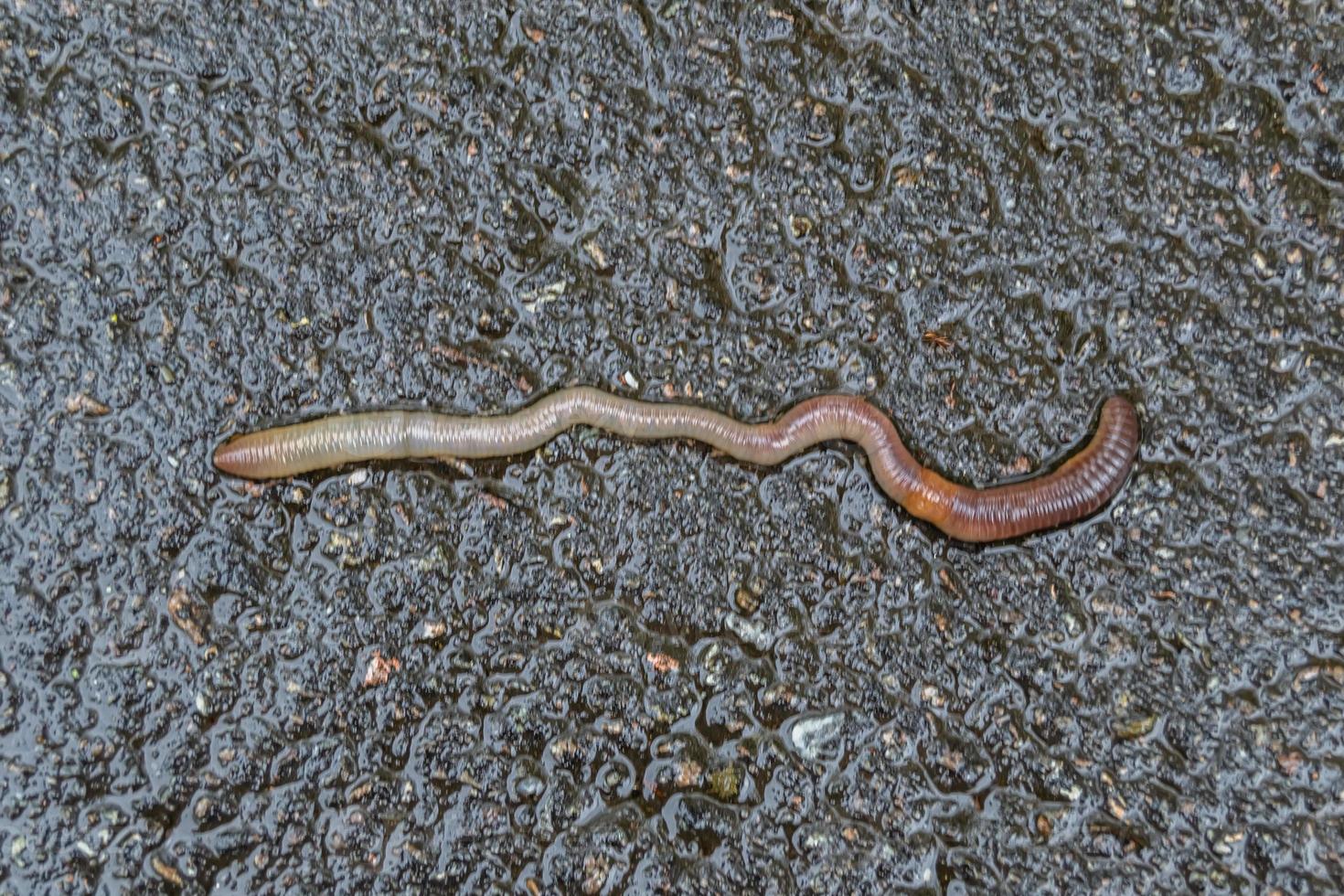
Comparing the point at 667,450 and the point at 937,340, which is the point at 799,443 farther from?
the point at 937,340

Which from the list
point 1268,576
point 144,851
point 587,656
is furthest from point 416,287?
point 1268,576

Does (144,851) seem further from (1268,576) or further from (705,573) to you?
(1268,576)

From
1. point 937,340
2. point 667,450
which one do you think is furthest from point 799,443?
point 937,340

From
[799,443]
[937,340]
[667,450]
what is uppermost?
[937,340]

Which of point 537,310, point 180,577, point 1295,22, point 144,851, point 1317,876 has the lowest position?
point 144,851

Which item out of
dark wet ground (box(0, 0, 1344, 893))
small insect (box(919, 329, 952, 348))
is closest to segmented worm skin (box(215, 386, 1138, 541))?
dark wet ground (box(0, 0, 1344, 893))

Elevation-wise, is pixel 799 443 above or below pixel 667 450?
above
